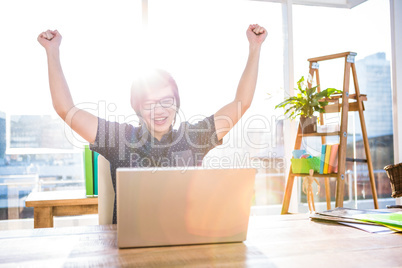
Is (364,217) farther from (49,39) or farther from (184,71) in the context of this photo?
(184,71)

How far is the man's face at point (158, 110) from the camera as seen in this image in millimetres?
1602

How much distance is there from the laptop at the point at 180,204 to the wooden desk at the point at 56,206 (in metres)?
1.24

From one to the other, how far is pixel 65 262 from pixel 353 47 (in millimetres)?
3827

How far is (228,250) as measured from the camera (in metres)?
0.86

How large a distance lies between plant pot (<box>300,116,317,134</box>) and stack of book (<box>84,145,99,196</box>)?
5.79 ft

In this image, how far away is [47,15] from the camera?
3188 mm

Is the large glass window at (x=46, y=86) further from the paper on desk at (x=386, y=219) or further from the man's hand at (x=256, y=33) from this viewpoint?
the paper on desk at (x=386, y=219)

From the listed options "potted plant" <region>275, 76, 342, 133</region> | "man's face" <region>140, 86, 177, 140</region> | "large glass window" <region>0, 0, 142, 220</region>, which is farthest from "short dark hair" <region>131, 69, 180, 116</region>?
"potted plant" <region>275, 76, 342, 133</region>

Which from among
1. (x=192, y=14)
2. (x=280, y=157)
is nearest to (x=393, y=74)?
(x=280, y=157)

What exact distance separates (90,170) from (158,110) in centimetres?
71

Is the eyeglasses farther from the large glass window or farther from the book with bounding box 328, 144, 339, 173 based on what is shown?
the book with bounding box 328, 144, 339, 173

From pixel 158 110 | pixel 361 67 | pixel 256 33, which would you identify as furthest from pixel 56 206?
pixel 361 67

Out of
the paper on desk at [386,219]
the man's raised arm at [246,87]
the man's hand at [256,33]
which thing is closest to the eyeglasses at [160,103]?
the man's raised arm at [246,87]

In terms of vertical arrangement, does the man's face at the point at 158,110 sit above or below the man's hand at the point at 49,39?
below
